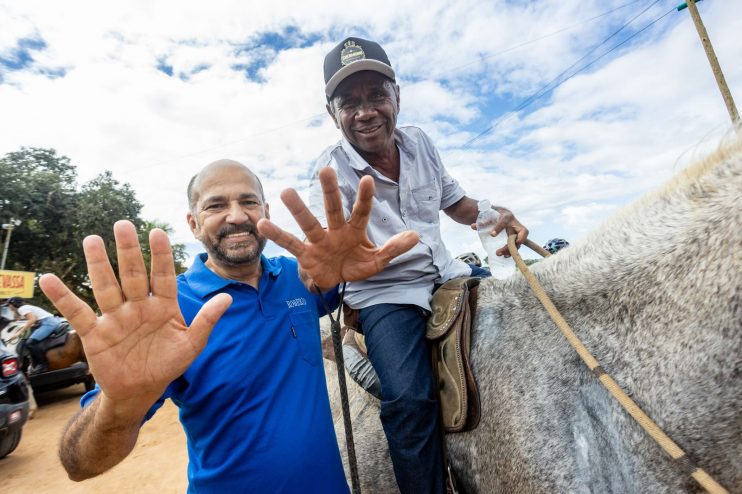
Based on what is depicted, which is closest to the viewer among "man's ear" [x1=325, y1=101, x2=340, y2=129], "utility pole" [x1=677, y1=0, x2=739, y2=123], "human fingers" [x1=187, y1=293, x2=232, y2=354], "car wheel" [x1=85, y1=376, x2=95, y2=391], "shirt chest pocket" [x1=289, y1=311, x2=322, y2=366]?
"human fingers" [x1=187, y1=293, x2=232, y2=354]

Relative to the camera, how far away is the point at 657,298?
1.66m

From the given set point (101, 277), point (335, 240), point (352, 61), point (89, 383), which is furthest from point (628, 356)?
point (89, 383)

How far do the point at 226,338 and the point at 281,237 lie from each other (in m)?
0.67

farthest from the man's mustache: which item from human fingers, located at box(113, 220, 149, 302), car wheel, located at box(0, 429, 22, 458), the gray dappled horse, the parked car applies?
car wheel, located at box(0, 429, 22, 458)

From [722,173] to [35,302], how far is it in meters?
33.0

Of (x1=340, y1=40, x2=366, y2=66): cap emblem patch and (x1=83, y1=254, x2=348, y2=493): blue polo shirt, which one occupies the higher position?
(x1=340, y1=40, x2=366, y2=66): cap emblem patch

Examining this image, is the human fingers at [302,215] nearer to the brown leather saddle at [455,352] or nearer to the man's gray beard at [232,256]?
the man's gray beard at [232,256]

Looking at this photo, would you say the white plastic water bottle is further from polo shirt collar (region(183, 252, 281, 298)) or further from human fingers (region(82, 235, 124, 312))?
human fingers (region(82, 235, 124, 312))

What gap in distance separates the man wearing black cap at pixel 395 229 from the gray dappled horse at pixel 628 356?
274mm

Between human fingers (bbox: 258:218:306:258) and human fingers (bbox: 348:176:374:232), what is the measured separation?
251mm

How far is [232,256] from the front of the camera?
2.22 meters

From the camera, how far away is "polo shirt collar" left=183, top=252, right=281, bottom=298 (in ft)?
7.29

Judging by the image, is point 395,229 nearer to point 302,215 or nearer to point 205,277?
point 302,215

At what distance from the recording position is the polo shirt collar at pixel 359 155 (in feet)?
8.84
